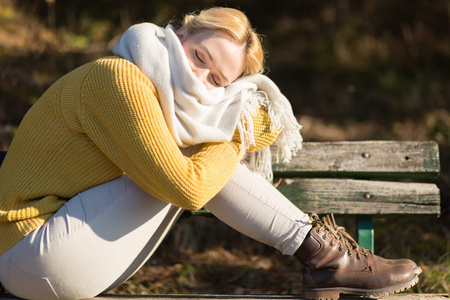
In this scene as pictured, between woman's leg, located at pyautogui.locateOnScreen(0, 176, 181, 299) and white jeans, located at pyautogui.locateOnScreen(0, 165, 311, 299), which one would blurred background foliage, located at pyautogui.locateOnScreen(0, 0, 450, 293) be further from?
woman's leg, located at pyautogui.locateOnScreen(0, 176, 181, 299)

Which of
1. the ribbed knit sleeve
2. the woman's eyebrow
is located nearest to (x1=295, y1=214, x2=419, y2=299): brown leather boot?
the ribbed knit sleeve

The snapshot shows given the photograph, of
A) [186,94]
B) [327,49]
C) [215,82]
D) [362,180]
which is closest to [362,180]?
[362,180]

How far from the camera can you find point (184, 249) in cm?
329

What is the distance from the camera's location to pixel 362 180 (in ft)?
8.53

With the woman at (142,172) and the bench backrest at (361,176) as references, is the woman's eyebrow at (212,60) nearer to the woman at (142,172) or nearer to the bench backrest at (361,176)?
the woman at (142,172)

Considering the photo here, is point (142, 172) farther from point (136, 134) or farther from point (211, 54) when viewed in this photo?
point (211, 54)

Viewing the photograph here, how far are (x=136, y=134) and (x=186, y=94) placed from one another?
25 centimetres

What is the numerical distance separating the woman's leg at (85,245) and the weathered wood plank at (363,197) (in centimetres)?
80

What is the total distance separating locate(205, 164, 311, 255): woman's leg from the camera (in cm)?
210

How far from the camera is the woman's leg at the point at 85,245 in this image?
6.16ft

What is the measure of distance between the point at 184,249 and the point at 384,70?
342cm

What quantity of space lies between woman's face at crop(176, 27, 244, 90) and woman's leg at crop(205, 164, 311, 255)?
15.1 inches

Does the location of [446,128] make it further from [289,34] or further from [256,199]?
[256,199]

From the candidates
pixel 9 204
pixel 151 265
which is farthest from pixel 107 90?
pixel 151 265
